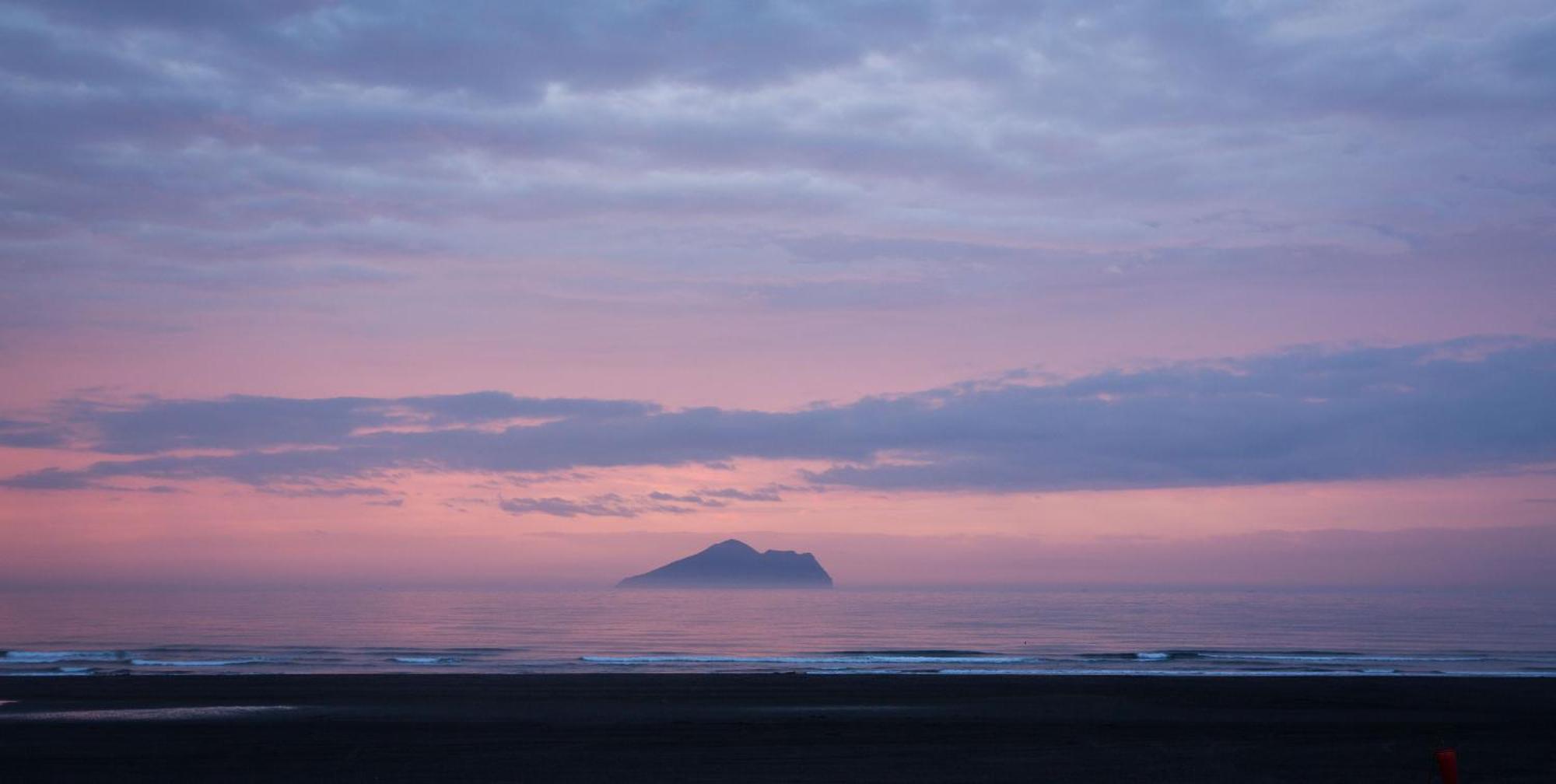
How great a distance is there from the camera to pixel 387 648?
132 ft

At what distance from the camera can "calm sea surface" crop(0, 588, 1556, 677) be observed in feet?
110

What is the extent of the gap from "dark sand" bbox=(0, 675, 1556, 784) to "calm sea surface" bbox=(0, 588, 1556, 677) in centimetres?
601

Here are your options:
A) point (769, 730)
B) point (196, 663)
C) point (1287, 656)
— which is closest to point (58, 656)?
point (196, 663)

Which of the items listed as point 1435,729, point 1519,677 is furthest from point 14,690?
point 1519,677

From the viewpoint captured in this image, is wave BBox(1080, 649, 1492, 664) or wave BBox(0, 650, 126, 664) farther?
wave BBox(1080, 649, 1492, 664)

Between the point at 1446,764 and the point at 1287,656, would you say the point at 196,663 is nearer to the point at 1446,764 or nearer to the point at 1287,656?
the point at 1446,764

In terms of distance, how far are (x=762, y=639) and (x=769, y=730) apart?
29113 millimetres

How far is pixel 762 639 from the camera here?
1844 inches

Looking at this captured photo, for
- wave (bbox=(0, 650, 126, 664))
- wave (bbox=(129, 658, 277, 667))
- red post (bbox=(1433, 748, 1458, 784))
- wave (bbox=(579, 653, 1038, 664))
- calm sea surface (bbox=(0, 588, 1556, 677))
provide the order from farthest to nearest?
wave (bbox=(579, 653, 1038, 664))
wave (bbox=(0, 650, 126, 664))
calm sea surface (bbox=(0, 588, 1556, 677))
wave (bbox=(129, 658, 277, 667))
red post (bbox=(1433, 748, 1458, 784))

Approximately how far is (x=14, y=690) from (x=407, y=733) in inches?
489

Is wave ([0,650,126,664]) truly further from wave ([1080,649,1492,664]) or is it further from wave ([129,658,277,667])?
wave ([1080,649,1492,664])

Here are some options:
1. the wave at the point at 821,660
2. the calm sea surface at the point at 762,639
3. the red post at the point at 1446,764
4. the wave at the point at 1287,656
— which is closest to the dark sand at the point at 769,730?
the red post at the point at 1446,764

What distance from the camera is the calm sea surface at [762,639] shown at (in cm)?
3362

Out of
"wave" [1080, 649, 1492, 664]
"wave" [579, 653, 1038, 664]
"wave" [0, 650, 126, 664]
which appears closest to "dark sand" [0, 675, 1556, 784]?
"wave" [579, 653, 1038, 664]
